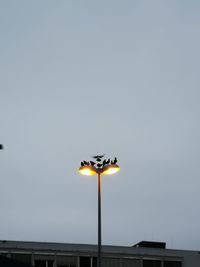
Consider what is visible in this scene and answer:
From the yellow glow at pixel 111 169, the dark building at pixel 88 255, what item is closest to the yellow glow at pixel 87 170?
the yellow glow at pixel 111 169

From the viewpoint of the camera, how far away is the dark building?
36.6 meters

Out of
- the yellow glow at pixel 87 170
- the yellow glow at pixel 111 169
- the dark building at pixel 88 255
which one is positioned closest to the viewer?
the yellow glow at pixel 111 169

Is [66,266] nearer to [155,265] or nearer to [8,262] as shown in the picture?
[155,265]

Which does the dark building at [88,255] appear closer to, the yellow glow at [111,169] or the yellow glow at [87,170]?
the yellow glow at [87,170]

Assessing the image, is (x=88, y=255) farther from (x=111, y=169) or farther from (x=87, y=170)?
(x=111, y=169)

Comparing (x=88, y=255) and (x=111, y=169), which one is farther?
(x=88, y=255)

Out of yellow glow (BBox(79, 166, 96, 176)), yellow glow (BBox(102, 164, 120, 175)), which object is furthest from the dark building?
yellow glow (BBox(102, 164, 120, 175))

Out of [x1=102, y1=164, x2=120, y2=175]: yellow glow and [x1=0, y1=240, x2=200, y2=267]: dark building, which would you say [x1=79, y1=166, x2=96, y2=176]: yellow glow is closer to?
[x1=102, y1=164, x2=120, y2=175]: yellow glow

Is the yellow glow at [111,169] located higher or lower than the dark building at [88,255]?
lower

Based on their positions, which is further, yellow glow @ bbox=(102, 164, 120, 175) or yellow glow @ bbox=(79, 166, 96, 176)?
yellow glow @ bbox=(79, 166, 96, 176)

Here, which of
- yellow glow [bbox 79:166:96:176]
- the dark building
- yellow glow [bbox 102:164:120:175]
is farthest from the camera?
the dark building

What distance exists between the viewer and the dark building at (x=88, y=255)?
36.6 metres

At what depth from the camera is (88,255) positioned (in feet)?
125

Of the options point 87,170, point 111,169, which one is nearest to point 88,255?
point 87,170
